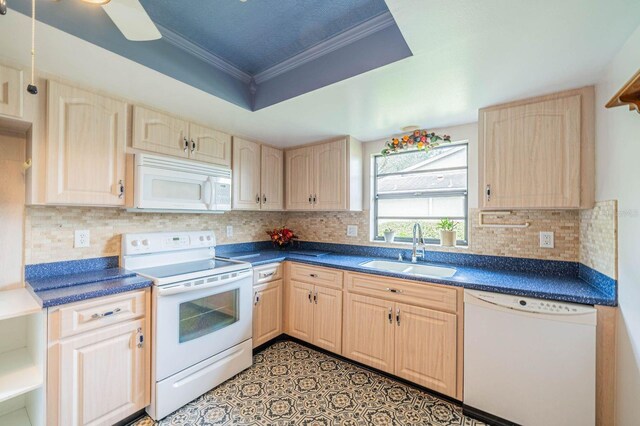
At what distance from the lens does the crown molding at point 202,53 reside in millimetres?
1643

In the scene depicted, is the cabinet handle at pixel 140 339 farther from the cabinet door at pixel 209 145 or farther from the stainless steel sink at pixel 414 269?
the stainless steel sink at pixel 414 269

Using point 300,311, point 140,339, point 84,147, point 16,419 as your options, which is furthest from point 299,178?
point 16,419

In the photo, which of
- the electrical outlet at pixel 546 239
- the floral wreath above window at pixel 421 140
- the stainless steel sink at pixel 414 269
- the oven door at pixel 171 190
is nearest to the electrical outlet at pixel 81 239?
the oven door at pixel 171 190

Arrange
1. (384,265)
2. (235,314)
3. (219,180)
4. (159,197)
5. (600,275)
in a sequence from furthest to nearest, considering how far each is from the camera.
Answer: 1. (384,265)
2. (219,180)
3. (235,314)
4. (159,197)
5. (600,275)

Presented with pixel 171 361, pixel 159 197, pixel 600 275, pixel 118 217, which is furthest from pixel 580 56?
pixel 118 217

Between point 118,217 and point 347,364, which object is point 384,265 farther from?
point 118,217

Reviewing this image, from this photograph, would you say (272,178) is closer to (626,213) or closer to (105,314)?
(105,314)

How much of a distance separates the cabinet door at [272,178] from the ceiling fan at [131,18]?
193 cm

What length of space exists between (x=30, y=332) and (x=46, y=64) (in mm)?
1540

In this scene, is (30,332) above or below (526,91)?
below

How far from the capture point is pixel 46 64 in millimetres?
1506

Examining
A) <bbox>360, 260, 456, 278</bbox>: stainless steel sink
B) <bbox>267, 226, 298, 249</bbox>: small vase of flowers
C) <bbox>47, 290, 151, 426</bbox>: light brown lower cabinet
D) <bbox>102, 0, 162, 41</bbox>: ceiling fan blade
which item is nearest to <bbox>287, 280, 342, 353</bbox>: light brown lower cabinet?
<bbox>360, 260, 456, 278</bbox>: stainless steel sink

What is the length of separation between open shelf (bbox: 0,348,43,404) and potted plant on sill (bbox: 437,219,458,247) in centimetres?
277

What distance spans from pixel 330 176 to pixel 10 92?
90.1 inches
